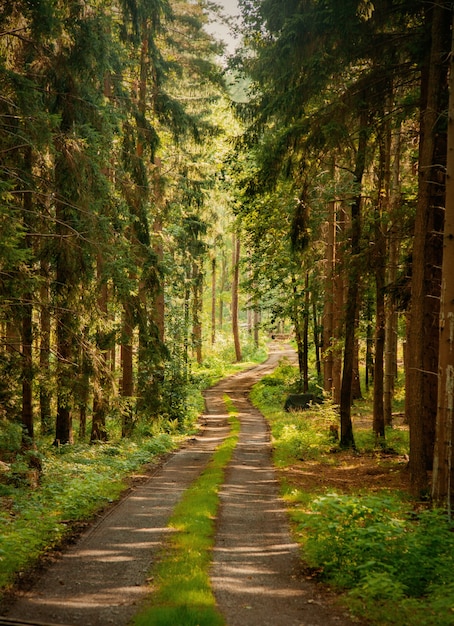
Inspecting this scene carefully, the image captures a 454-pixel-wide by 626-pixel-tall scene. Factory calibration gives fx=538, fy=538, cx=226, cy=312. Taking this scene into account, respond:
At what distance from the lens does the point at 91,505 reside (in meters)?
10.6

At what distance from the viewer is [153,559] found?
7.69m

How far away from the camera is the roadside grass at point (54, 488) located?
7638 mm

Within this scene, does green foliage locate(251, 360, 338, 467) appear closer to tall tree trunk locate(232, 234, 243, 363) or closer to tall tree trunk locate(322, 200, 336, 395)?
tall tree trunk locate(322, 200, 336, 395)

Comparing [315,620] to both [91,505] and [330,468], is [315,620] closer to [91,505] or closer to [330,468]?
[91,505]

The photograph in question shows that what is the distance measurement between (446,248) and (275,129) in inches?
303

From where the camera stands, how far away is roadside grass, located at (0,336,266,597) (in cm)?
764

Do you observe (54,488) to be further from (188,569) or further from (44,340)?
(188,569)

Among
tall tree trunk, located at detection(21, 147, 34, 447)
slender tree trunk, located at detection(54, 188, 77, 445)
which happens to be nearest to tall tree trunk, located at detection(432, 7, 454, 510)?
slender tree trunk, located at detection(54, 188, 77, 445)

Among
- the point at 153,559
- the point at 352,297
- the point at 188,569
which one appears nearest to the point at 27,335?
the point at 153,559

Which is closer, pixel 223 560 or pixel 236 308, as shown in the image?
pixel 223 560

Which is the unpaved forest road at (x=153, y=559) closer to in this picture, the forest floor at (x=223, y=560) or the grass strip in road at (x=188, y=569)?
the forest floor at (x=223, y=560)

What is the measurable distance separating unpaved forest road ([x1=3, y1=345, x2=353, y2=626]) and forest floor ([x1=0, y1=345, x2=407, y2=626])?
1cm

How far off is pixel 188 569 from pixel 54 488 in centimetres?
502

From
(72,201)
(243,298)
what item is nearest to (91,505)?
(72,201)
